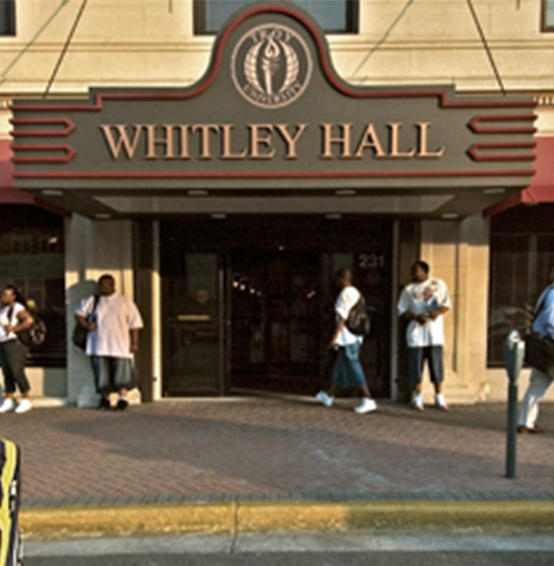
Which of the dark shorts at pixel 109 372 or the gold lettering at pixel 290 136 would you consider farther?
the dark shorts at pixel 109 372

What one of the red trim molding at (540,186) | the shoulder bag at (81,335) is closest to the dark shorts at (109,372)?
the shoulder bag at (81,335)

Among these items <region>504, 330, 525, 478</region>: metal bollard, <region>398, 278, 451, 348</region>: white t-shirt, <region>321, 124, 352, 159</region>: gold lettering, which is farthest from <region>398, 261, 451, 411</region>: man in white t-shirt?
<region>504, 330, 525, 478</region>: metal bollard

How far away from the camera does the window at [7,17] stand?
298 inches

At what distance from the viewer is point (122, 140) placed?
538 centimetres

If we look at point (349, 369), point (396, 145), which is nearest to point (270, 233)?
point (349, 369)

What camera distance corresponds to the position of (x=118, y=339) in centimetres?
714

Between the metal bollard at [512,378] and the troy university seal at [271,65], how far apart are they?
9.91 feet

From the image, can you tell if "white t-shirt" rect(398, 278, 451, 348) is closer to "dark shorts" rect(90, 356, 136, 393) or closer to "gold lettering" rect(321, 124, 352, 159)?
"gold lettering" rect(321, 124, 352, 159)

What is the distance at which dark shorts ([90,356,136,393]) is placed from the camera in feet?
23.6

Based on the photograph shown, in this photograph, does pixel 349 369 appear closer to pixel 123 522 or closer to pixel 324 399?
pixel 324 399

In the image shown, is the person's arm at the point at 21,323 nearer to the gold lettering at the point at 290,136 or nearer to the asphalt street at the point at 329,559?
the asphalt street at the point at 329,559

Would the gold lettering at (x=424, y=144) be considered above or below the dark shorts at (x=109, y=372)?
above

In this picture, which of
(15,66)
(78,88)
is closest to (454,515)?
(78,88)

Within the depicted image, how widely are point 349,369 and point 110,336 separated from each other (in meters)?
3.08
